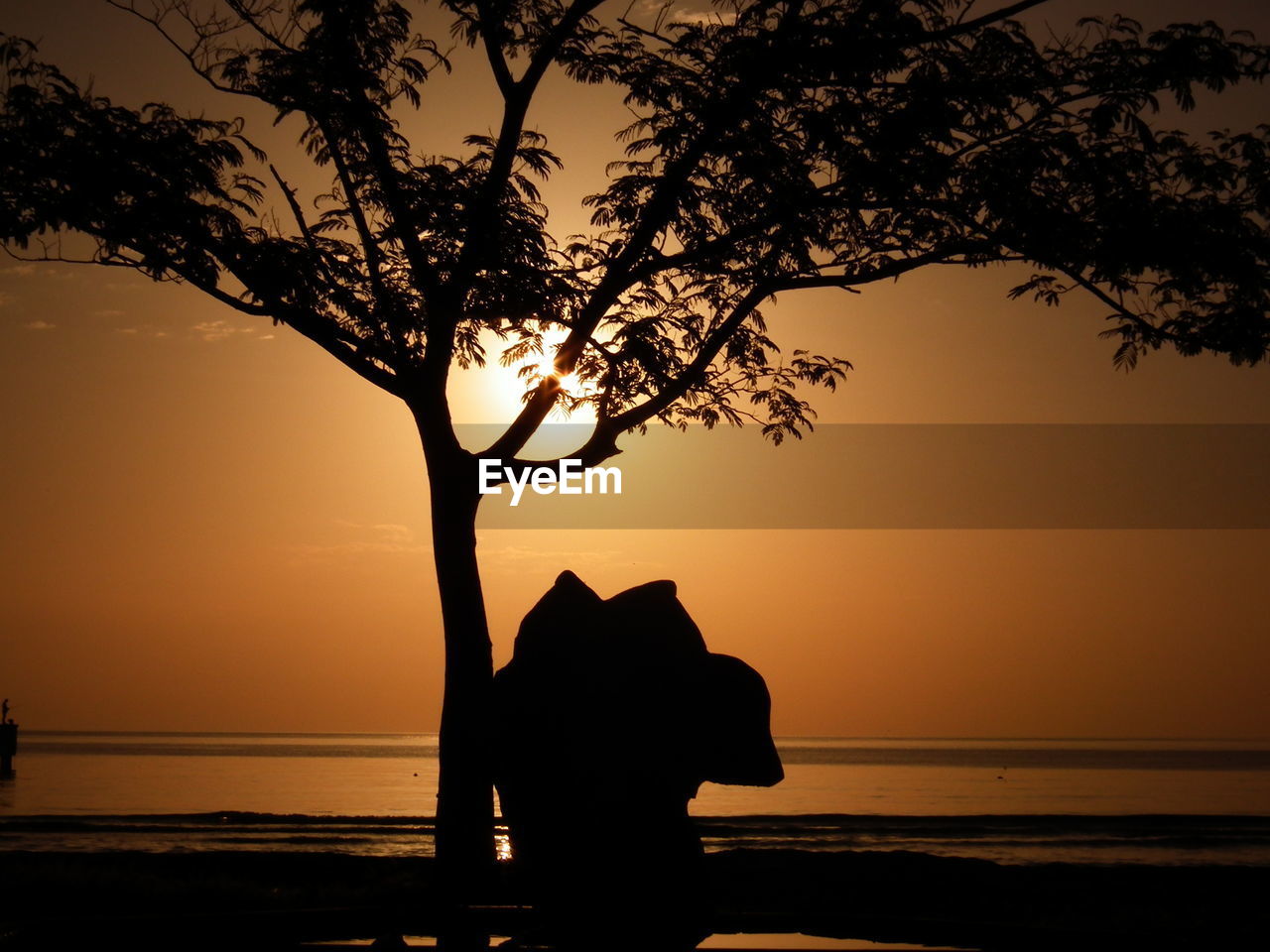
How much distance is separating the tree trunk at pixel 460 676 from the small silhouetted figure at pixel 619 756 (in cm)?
404

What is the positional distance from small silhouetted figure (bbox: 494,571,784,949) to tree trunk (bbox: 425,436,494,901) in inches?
159

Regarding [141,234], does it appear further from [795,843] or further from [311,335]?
[795,843]

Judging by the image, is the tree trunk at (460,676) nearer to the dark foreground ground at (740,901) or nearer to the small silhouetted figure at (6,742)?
the dark foreground ground at (740,901)

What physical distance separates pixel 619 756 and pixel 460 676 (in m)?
5.26

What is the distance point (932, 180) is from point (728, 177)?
7.15 ft

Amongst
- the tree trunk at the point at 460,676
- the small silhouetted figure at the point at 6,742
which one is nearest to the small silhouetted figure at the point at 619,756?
the tree trunk at the point at 460,676

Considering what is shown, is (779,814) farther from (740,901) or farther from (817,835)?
(740,901)

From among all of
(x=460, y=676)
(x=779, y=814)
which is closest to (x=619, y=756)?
(x=460, y=676)

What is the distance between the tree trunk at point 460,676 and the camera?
10570 millimetres

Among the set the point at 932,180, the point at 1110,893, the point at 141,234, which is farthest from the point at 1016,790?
the point at 141,234

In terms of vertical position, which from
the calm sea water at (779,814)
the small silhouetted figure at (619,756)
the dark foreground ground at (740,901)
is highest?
the small silhouetted figure at (619,756)

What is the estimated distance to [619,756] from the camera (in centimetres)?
604

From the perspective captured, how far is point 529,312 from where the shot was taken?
12156mm

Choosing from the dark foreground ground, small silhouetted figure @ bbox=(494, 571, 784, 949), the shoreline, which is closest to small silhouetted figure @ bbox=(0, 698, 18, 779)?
the shoreline
